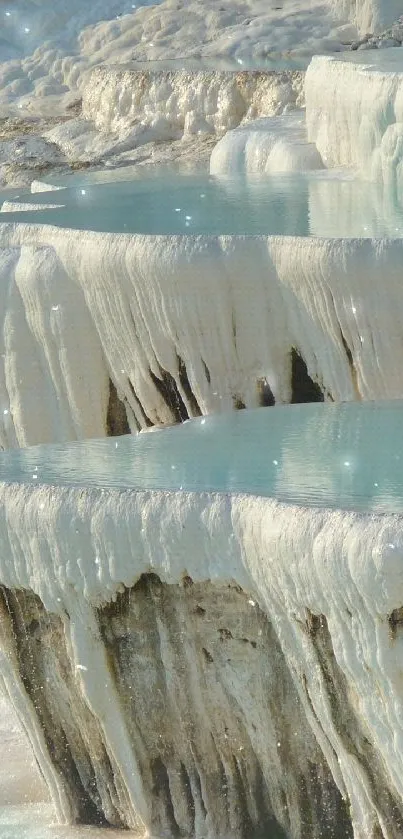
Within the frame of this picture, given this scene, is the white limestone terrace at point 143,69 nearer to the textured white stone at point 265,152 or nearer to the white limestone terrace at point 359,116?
the textured white stone at point 265,152

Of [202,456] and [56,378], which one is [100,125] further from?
[202,456]

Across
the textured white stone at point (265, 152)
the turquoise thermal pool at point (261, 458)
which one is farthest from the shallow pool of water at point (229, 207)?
the turquoise thermal pool at point (261, 458)

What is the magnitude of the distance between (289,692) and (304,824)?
1.45 feet

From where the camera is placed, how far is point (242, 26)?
1480 centimetres

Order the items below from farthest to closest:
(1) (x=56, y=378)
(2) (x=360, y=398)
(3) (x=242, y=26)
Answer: (3) (x=242, y=26)
(1) (x=56, y=378)
(2) (x=360, y=398)

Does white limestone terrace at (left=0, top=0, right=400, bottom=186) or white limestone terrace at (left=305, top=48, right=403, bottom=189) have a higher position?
white limestone terrace at (left=0, top=0, right=400, bottom=186)

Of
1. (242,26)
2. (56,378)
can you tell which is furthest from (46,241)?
(242,26)

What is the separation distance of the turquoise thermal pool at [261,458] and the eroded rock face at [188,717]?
1.06ft

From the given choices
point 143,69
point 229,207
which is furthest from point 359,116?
point 143,69

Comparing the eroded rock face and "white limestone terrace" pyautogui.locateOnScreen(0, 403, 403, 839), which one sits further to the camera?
the eroded rock face

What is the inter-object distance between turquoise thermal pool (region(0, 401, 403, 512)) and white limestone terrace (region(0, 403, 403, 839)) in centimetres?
1

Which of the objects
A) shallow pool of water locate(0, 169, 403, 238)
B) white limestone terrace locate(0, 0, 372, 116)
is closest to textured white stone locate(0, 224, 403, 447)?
shallow pool of water locate(0, 169, 403, 238)

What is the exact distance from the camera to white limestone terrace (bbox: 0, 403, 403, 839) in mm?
3855

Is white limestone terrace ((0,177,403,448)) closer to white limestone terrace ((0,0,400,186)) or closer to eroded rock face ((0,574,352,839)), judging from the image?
eroded rock face ((0,574,352,839))
